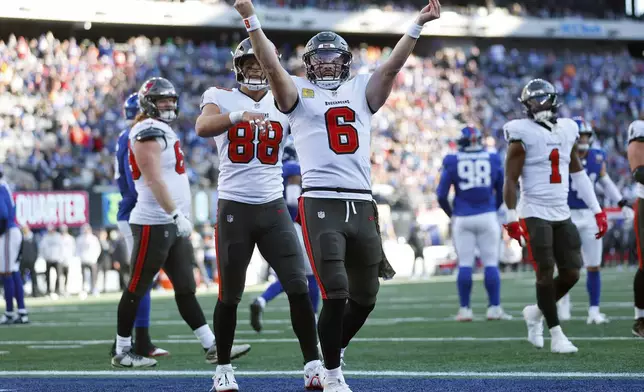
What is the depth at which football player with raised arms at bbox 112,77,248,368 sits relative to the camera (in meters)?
7.25

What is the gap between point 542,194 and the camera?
757cm

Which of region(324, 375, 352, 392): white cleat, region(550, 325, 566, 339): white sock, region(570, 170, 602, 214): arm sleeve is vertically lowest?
region(550, 325, 566, 339): white sock

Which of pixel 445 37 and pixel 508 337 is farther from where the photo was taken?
pixel 445 37

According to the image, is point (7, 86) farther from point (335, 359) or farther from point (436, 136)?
point (335, 359)

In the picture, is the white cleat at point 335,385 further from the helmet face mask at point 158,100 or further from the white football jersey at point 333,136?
the helmet face mask at point 158,100

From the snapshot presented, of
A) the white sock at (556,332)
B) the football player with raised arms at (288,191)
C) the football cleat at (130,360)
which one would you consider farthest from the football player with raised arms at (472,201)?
the football cleat at (130,360)

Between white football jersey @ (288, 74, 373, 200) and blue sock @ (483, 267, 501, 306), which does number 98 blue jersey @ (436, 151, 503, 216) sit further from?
white football jersey @ (288, 74, 373, 200)

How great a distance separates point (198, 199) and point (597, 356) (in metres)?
17.9

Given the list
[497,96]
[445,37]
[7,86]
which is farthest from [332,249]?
[445,37]

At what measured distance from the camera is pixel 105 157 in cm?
2581

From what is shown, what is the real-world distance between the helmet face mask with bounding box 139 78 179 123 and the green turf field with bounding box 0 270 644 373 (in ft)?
5.57

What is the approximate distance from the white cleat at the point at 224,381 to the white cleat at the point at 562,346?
2485 mm

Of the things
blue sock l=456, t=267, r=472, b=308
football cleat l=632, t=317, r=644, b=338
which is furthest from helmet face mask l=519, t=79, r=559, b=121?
blue sock l=456, t=267, r=472, b=308

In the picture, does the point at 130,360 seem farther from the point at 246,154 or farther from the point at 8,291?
the point at 8,291
